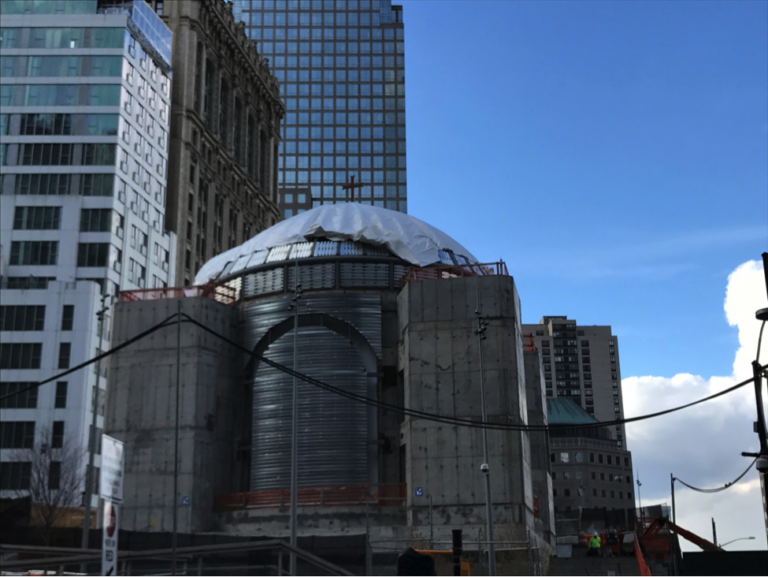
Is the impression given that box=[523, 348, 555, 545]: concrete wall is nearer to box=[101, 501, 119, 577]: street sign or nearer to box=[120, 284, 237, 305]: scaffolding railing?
box=[120, 284, 237, 305]: scaffolding railing

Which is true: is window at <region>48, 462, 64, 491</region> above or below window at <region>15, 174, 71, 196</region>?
below

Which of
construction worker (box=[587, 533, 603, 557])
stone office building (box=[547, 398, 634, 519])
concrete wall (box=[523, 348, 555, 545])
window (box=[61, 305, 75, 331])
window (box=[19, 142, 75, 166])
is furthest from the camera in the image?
stone office building (box=[547, 398, 634, 519])

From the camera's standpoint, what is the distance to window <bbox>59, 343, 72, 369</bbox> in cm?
7938

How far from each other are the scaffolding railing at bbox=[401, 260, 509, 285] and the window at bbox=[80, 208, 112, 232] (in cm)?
4562

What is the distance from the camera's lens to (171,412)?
47.0 meters

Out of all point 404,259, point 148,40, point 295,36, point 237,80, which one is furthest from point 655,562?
point 295,36

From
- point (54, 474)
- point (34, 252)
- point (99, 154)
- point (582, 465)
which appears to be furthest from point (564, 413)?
point (54, 474)

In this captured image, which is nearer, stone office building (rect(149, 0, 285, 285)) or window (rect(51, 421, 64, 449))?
window (rect(51, 421, 64, 449))

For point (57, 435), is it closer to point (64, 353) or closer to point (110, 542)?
point (64, 353)

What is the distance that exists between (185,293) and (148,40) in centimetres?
5457

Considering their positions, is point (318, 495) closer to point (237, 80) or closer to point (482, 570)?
point (482, 570)

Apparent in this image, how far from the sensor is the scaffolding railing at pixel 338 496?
1747 inches

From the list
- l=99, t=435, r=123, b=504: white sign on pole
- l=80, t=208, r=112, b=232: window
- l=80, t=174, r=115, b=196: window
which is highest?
l=80, t=174, r=115, b=196: window

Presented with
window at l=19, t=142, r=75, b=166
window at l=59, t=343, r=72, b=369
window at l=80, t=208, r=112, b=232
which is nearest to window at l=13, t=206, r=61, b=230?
window at l=80, t=208, r=112, b=232
